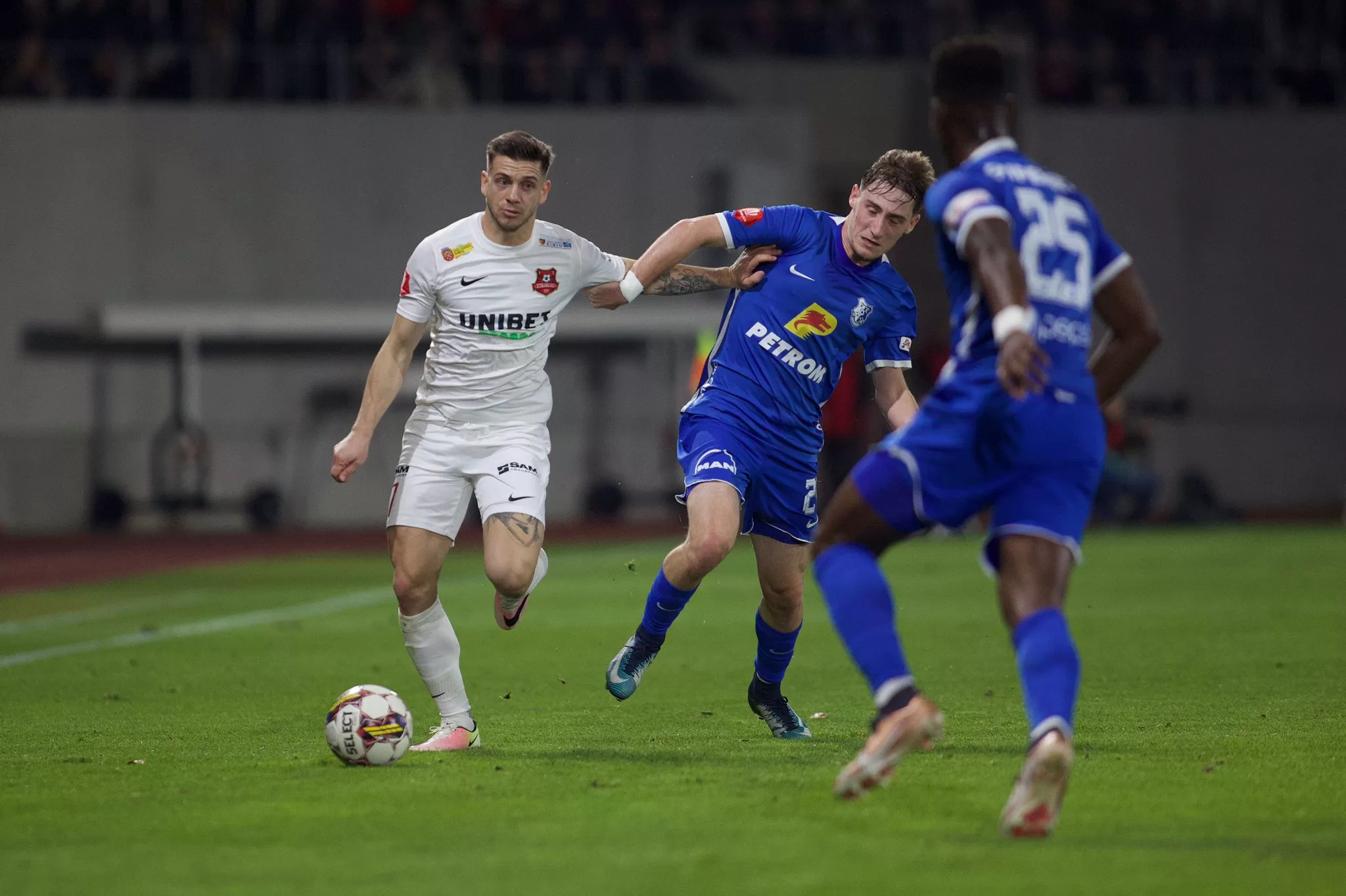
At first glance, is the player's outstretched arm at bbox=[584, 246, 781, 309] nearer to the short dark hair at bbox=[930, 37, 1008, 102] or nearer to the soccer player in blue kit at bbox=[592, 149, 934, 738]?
the soccer player in blue kit at bbox=[592, 149, 934, 738]

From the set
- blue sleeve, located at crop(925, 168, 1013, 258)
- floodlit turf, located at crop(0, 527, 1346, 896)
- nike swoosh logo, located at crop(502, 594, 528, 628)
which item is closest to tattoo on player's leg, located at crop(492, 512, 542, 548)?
nike swoosh logo, located at crop(502, 594, 528, 628)

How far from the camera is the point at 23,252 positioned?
2556cm

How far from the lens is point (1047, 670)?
4660 millimetres

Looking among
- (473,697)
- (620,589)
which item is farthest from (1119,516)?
(473,697)

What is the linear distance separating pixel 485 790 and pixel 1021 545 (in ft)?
6.31

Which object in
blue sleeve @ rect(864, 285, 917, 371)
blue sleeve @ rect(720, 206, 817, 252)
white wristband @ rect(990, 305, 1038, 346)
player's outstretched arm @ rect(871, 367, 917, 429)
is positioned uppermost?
white wristband @ rect(990, 305, 1038, 346)

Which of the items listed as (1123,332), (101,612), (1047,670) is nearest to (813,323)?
(1123,332)

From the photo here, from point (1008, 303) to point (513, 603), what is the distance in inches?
125

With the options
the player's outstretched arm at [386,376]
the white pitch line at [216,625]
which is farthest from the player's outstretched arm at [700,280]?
the white pitch line at [216,625]

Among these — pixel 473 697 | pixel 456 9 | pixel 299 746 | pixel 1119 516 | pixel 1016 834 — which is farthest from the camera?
pixel 456 9

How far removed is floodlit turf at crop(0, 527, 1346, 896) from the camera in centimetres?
434

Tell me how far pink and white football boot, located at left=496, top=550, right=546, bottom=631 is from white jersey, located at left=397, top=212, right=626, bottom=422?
595mm

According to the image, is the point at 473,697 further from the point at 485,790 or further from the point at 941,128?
the point at 941,128

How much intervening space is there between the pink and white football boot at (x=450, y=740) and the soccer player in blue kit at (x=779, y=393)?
68 cm
